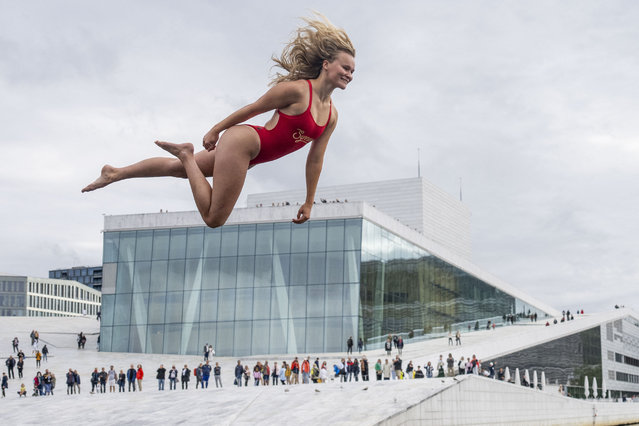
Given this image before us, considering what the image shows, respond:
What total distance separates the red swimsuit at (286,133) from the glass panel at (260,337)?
5248 centimetres

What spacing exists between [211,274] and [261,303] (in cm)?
473

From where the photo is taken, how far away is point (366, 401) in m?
28.2

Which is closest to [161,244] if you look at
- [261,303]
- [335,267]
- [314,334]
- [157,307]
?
[157,307]

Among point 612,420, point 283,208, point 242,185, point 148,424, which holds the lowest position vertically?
point 612,420

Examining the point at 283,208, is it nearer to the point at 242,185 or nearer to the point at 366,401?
the point at 366,401

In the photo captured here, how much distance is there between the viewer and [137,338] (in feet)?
203

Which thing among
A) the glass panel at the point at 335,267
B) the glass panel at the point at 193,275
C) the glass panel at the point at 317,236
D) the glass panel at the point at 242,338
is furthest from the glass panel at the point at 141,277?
the glass panel at the point at 335,267

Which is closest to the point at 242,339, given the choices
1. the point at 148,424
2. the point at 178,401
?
the point at 178,401

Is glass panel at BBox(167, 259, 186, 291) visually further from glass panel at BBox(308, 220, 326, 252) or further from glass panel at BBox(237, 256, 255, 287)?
glass panel at BBox(308, 220, 326, 252)

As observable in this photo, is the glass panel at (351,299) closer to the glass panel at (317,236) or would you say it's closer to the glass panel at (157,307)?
the glass panel at (317,236)

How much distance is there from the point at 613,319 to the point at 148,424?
278 ft

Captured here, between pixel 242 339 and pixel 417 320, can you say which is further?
pixel 417 320

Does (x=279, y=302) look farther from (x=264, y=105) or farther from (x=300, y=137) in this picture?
(x=264, y=105)

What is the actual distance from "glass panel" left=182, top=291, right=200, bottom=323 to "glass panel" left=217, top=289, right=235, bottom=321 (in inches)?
70.5
